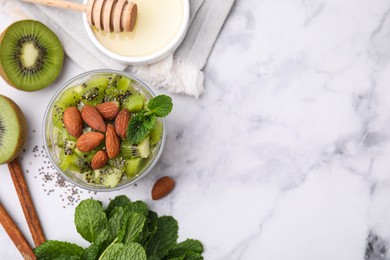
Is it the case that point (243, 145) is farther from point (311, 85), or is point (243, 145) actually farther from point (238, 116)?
point (311, 85)

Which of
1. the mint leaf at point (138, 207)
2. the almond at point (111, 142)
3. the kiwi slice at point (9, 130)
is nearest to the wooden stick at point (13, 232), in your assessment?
the kiwi slice at point (9, 130)

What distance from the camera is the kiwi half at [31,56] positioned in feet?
4.87

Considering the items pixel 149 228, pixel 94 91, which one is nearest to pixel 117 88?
pixel 94 91

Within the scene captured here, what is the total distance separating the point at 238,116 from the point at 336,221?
377mm

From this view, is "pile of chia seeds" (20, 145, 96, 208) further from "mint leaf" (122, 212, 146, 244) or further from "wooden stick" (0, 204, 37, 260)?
"mint leaf" (122, 212, 146, 244)

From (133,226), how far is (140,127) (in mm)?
238

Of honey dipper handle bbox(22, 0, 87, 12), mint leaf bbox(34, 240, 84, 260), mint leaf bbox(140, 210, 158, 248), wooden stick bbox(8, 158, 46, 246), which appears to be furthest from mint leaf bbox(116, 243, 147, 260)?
honey dipper handle bbox(22, 0, 87, 12)

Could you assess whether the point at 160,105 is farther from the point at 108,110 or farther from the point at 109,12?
the point at 109,12

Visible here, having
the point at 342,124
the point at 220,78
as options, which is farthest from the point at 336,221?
the point at 220,78

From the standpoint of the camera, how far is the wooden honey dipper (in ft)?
4.61

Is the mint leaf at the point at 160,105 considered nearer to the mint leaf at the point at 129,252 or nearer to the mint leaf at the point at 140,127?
the mint leaf at the point at 140,127

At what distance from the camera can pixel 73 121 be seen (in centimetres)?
135

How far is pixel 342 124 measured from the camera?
155 cm

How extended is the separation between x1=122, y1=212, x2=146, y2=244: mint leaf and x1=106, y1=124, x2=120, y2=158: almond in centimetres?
16
